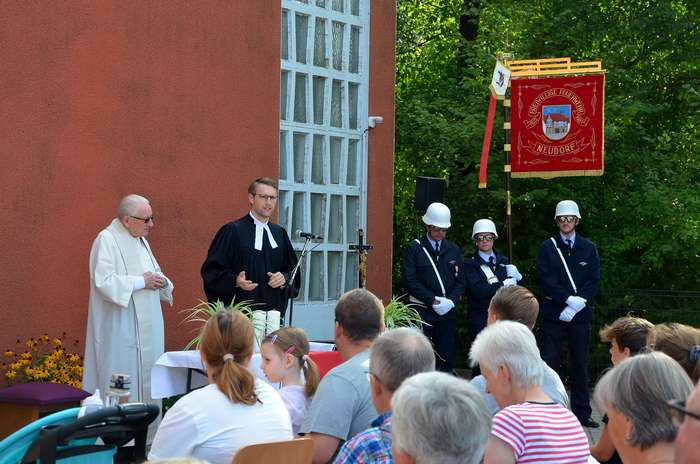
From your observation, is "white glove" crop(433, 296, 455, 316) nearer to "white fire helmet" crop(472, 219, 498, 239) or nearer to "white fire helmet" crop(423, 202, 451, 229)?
"white fire helmet" crop(423, 202, 451, 229)

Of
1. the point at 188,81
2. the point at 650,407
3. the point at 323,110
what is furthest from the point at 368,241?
the point at 650,407

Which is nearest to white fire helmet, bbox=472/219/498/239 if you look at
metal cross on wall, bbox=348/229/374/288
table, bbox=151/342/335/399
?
metal cross on wall, bbox=348/229/374/288

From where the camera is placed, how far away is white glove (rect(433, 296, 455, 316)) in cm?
1143

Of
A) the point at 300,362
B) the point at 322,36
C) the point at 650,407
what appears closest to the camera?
the point at 650,407

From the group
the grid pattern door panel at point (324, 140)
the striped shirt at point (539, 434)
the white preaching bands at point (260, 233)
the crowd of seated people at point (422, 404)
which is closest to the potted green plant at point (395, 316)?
the white preaching bands at point (260, 233)

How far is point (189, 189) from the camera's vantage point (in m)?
10.4

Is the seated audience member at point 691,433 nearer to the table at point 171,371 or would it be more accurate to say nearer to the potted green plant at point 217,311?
the potted green plant at point 217,311

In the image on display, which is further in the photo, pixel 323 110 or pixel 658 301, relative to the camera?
pixel 658 301

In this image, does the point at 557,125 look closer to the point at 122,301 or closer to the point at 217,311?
the point at 122,301

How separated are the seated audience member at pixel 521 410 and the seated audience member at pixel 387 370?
35cm

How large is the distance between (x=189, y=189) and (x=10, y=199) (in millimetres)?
2011

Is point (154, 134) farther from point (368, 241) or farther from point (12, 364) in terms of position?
point (368, 241)

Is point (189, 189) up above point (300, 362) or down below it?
above

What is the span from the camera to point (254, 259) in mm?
9195
